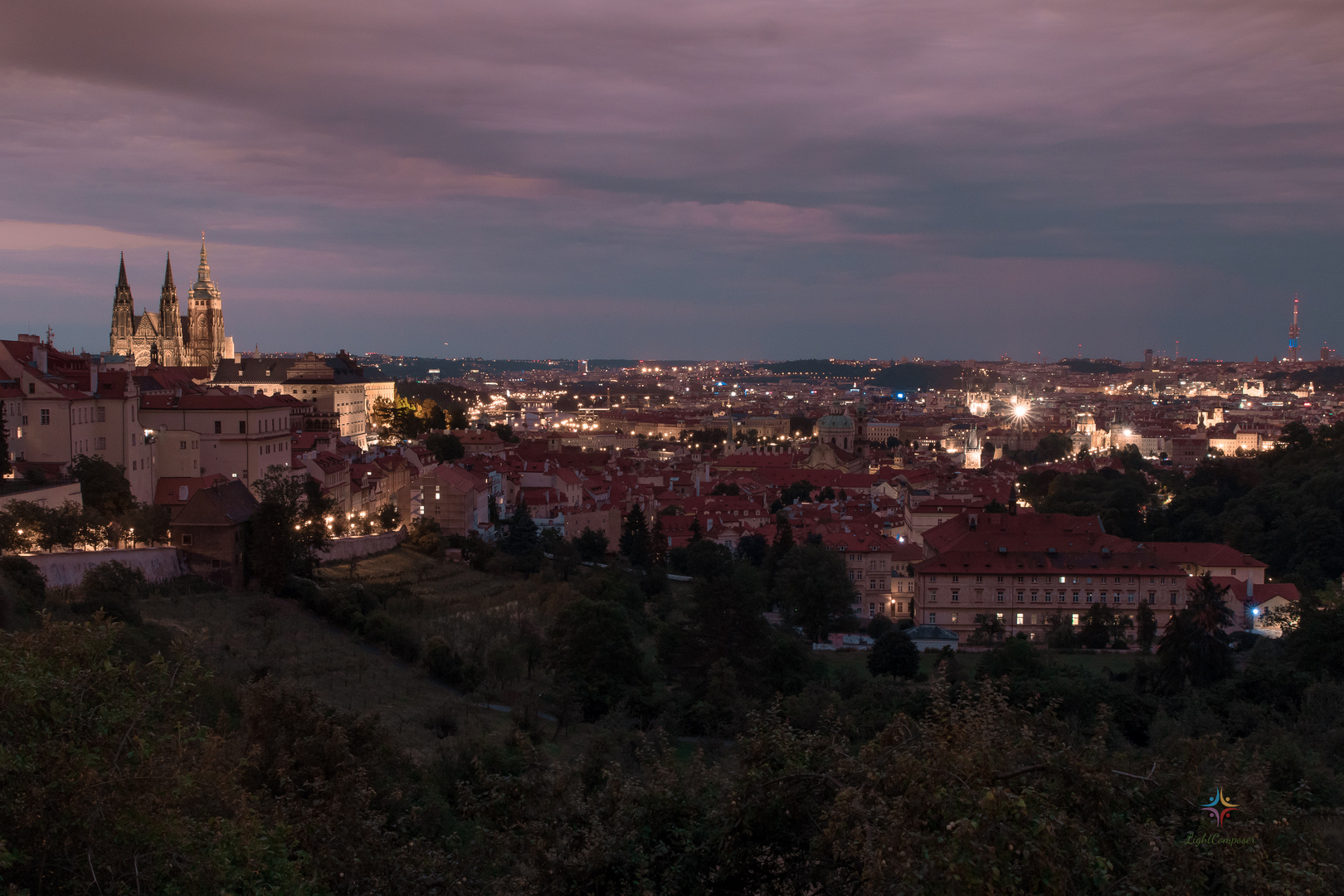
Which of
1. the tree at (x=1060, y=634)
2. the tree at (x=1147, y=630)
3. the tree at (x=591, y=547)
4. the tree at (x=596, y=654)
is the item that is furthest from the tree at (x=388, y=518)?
the tree at (x=1147, y=630)

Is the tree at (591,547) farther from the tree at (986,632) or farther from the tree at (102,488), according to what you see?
the tree at (102,488)

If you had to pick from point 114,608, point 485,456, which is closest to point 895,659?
point 114,608

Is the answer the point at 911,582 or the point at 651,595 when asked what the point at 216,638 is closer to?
the point at 651,595

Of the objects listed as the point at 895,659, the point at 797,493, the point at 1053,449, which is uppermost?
the point at 1053,449

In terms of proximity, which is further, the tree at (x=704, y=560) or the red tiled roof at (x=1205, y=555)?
the red tiled roof at (x=1205, y=555)

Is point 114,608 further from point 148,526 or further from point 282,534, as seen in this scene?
point 282,534
